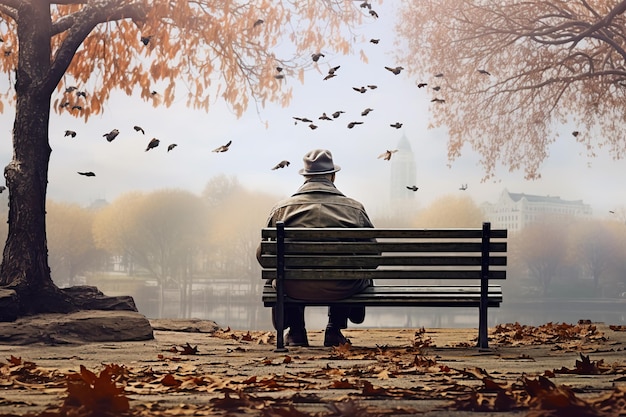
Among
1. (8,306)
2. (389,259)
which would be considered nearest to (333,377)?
(389,259)

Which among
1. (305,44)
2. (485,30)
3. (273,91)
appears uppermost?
(485,30)

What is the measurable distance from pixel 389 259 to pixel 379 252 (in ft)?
0.40

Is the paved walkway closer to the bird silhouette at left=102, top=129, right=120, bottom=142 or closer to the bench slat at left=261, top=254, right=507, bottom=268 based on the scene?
the bench slat at left=261, top=254, right=507, bottom=268

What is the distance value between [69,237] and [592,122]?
50.6m

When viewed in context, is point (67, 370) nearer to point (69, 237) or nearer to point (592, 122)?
point (592, 122)

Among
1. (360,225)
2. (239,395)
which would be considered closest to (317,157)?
(360,225)

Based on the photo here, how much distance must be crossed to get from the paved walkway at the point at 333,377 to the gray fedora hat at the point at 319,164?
1.85 meters

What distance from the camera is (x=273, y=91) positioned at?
1512 centimetres

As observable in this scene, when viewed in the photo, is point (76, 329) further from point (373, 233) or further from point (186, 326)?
point (373, 233)

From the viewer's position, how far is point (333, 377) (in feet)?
16.3

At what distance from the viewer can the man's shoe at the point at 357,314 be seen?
791 centimetres

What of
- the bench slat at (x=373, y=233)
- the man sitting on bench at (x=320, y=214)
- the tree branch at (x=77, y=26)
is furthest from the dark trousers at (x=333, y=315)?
the tree branch at (x=77, y=26)

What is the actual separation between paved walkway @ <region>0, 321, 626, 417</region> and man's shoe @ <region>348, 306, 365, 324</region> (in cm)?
64

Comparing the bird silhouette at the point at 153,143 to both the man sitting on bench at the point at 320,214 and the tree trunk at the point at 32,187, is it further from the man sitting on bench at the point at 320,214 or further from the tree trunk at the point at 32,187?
the man sitting on bench at the point at 320,214
